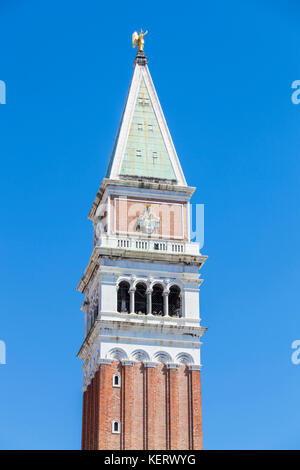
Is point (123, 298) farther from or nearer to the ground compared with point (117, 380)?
farther from the ground

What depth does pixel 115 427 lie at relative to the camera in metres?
91.4

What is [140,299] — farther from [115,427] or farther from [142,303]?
[115,427]

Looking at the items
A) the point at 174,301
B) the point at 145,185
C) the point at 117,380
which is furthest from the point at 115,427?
the point at 145,185

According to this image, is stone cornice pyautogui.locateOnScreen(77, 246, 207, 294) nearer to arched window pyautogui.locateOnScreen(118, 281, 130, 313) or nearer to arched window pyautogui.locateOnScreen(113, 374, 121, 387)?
arched window pyautogui.locateOnScreen(118, 281, 130, 313)

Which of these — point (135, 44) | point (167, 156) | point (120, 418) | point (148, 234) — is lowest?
point (120, 418)

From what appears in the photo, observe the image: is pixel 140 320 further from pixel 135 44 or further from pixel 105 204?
pixel 135 44

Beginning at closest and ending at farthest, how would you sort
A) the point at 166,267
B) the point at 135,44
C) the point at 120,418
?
the point at 120,418 < the point at 166,267 < the point at 135,44

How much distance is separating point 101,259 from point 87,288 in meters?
6.20

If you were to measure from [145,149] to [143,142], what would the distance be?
0.70 m

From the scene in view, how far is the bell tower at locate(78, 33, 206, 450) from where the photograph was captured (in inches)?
3639

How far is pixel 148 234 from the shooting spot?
99375 mm
